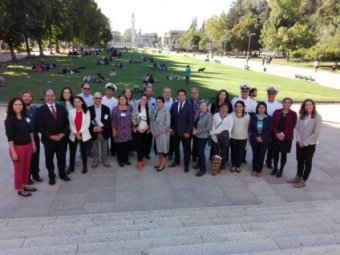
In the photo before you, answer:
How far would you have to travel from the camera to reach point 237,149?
7453mm

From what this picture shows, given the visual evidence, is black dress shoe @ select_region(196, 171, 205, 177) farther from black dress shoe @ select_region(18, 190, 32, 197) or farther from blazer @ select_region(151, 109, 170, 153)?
black dress shoe @ select_region(18, 190, 32, 197)

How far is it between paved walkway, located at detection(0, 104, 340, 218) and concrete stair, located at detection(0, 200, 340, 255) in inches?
20.9

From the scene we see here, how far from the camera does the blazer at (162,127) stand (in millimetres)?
7289

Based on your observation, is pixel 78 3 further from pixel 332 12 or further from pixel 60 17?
pixel 332 12

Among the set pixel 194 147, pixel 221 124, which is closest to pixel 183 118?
pixel 221 124

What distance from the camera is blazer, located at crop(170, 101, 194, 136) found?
7.16 m

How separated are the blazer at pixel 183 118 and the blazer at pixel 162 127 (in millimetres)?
182

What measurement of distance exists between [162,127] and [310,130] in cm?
309

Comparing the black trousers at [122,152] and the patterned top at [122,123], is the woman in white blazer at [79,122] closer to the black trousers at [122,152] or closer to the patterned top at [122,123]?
the patterned top at [122,123]

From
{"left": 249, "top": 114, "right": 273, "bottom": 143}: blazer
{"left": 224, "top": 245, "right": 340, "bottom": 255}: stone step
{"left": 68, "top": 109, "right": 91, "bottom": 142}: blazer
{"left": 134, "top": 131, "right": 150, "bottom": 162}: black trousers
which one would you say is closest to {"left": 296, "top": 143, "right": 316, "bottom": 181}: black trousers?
{"left": 249, "top": 114, "right": 273, "bottom": 143}: blazer

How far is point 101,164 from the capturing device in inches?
313

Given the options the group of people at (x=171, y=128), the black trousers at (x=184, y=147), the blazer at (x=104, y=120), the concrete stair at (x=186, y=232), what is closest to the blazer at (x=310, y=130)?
the group of people at (x=171, y=128)

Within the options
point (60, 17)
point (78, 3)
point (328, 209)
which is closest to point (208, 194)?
point (328, 209)

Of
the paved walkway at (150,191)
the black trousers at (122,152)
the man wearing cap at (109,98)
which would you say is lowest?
the paved walkway at (150,191)
